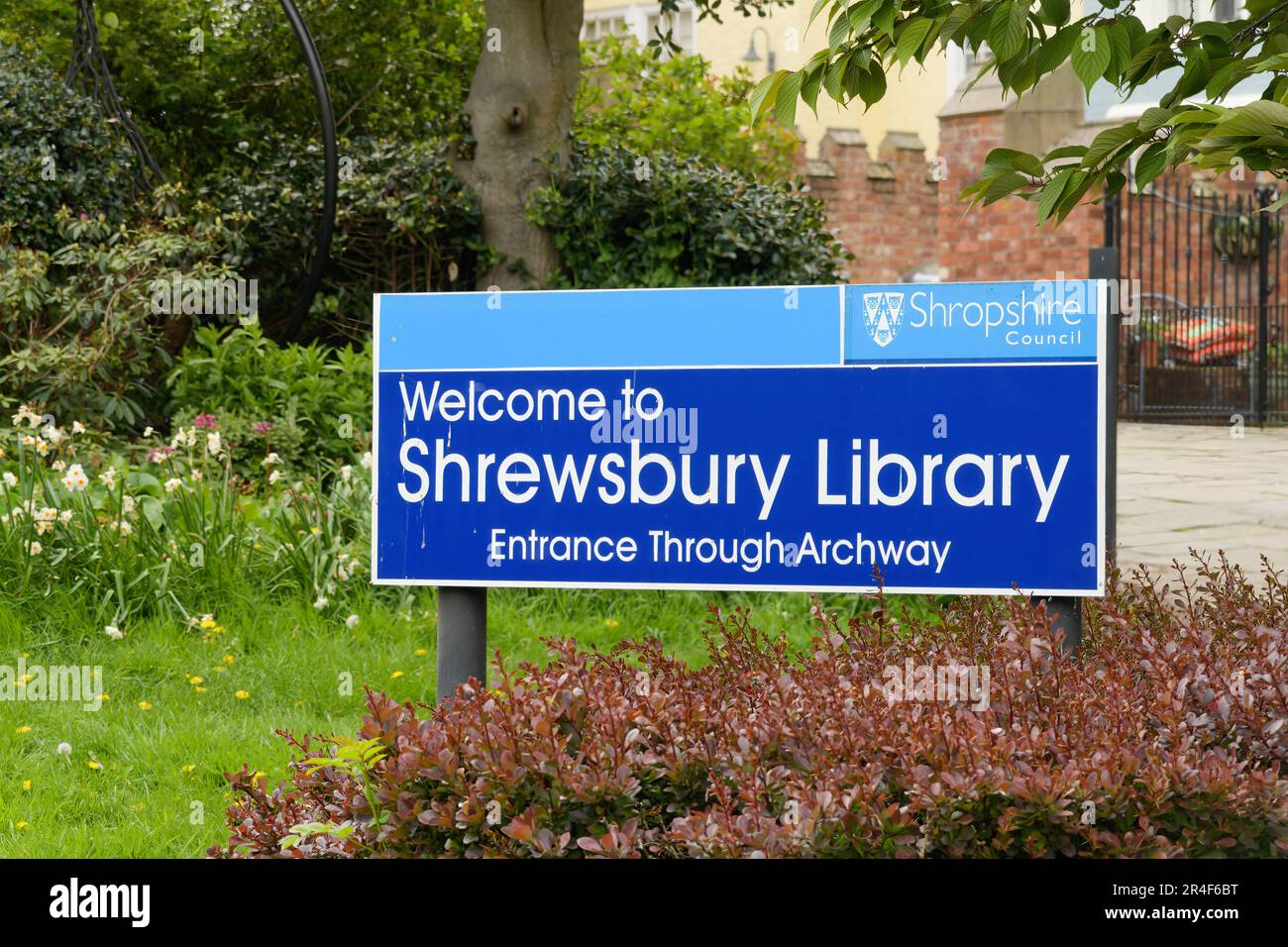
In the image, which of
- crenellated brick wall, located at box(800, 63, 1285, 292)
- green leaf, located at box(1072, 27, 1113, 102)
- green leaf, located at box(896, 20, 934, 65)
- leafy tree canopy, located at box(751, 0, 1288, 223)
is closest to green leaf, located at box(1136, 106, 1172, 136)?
leafy tree canopy, located at box(751, 0, 1288, 223)

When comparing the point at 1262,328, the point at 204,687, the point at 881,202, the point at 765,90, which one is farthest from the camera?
the point at 881,202

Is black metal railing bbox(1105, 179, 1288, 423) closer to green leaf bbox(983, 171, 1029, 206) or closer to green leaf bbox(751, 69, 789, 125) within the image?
green leaf bbox(983, 171, 1029, 206)

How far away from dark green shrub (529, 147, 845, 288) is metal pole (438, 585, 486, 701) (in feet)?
17.4

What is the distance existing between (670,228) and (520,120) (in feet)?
4.00

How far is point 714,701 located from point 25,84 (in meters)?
7.01

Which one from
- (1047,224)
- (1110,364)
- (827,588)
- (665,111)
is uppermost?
(665,111)

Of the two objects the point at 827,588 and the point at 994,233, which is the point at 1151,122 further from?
the point at 994,233

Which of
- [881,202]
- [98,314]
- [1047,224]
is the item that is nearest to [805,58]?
[881,202]

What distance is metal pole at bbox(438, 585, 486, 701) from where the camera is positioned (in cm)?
304

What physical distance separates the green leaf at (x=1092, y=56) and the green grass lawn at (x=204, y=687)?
97.0 inches

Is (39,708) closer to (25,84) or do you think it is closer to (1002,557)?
(1002,557)

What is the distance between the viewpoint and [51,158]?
7730 millimetres

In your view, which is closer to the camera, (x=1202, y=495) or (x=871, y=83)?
(x=871, y=83)

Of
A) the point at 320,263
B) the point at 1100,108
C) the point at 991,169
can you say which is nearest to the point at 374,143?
the point at 320,263
